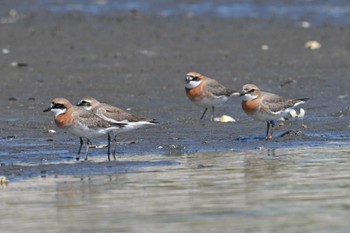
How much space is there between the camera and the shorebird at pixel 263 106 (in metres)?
16.1

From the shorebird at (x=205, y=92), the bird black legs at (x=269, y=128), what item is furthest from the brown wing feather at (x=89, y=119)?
the shorebird at (x=205, y=92)

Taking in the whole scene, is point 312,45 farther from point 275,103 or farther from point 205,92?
point 275,103

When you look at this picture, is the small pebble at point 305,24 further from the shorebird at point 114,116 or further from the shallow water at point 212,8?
the shorebird at point 114,116

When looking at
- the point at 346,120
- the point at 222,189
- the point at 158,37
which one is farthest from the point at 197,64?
the point at 222,189

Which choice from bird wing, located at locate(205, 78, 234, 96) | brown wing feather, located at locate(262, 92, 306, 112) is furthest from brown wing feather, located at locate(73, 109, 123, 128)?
bird wing, located at locate(205, 78, 234, 96)

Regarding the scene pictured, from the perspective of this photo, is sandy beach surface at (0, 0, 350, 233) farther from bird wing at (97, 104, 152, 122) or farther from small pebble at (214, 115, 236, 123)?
bird wing at (97, 104, 152, 122)

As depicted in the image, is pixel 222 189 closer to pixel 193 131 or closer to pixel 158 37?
pixel 193 131

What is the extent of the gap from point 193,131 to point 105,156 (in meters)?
2.33

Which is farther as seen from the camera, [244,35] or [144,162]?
[244,35]

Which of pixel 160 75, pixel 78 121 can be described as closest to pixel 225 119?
pixel 78 121

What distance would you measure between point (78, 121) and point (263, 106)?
10.7 feet

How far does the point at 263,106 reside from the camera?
16.0 meters

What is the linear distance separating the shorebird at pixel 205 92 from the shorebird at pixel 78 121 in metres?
3.64

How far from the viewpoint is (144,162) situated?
13.7m
